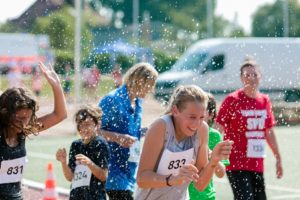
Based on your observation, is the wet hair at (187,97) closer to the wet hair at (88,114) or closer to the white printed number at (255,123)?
the wet hair at (88,114)

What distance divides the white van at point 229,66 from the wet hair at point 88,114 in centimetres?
2458

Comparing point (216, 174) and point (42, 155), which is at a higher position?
point (216, 174)

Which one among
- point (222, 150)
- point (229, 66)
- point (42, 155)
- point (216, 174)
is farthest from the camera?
point (229, 66)

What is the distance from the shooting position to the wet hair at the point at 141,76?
772cm

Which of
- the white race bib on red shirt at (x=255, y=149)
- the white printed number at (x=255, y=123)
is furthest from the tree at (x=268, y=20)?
the white race bib on red shirt at (x=255, y=149)

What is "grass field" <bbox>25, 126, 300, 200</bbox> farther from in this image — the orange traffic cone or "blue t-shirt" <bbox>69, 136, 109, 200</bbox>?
"blue t-shirt" <bbox>69, 136, 109, 200</bbox>

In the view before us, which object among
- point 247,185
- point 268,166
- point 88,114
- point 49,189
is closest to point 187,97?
point 88,114

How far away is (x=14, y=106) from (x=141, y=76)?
1.92 m

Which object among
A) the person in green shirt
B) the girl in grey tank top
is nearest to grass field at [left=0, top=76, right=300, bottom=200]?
the person in green shirt

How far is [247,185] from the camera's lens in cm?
845

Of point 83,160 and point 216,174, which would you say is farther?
point 83,160

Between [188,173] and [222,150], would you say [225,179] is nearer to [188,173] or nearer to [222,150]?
[222,150]

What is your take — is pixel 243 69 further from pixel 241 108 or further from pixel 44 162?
pixel 44 162

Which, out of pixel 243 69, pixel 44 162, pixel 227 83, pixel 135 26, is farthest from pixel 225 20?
pixel 243 69
